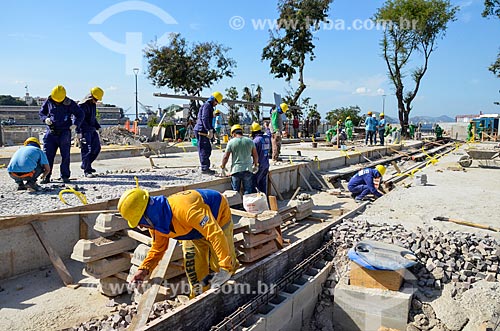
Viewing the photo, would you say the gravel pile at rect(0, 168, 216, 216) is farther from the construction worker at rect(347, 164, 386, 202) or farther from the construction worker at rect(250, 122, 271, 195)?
the construction worker at rect(347, 164, 386, 202)

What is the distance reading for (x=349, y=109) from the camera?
44.4 metres

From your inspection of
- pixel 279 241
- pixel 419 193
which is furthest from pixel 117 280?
pixel 419 193

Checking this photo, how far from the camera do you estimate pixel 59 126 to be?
253 inches

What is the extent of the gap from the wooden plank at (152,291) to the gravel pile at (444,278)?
241 centimetres

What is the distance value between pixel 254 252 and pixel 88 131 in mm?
4433

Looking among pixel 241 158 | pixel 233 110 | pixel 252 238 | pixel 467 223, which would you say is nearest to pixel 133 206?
pixel 252 238

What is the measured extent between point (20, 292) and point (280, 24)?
83.7 feet

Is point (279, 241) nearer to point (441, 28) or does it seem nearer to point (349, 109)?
point (441, 28)

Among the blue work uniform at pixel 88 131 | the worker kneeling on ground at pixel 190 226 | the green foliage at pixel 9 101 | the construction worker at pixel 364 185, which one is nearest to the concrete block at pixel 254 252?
the worker kneeling on ground at pixel 190 226

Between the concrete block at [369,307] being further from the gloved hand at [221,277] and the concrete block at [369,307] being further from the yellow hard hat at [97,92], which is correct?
the yellow hard hat at [97,92]

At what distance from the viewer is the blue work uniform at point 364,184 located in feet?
28.0

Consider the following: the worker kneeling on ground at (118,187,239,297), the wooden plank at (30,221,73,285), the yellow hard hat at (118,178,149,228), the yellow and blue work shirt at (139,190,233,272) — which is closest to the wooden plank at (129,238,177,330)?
the worker kneeling on ground at (118,187,239,297)

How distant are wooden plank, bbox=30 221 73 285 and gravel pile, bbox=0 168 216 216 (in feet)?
0.85

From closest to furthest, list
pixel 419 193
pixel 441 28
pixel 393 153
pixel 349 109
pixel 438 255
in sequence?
1. pixel 438 255
2. pixel 419 193
3. pixel 393 153
4. pixel 441 28
5. pixel 349 109
